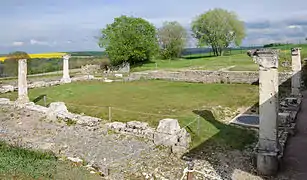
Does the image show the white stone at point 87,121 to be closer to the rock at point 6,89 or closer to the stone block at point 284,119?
the stone block at point 284,119

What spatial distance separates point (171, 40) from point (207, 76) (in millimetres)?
25937

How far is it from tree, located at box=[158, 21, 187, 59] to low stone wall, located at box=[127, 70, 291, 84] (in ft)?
72.8

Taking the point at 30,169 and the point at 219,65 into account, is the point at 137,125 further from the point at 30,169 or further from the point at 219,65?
the point at 219,65

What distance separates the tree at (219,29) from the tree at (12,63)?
30330 mm

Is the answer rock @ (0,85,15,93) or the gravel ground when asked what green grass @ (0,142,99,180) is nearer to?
the gravel ground

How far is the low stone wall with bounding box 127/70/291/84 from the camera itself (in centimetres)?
2802

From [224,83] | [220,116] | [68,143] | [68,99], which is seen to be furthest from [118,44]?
[68,143]

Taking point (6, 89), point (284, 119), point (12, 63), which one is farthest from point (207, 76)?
point (12, 63)

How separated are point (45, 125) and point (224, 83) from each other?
17.7m

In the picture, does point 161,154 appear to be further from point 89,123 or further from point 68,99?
point 68,99

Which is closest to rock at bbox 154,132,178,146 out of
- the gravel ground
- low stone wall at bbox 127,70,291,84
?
the gravel ground

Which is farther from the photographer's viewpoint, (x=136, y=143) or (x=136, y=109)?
(x=136, y=109)

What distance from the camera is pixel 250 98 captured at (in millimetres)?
21516

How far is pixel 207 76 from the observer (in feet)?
101
